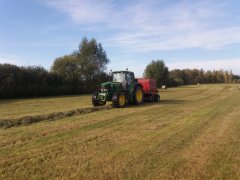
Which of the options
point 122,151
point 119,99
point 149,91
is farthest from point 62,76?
point 122,151

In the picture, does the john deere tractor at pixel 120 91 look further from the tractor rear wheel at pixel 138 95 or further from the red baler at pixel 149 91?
the red baler at pixel 149 91

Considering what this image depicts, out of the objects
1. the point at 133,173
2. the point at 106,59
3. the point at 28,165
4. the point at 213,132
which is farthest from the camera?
the point at 106,59

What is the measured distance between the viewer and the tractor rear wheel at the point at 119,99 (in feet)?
53.0

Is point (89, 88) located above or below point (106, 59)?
below

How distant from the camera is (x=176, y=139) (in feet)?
25.8

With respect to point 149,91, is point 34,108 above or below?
below

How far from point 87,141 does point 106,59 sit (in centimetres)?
3530

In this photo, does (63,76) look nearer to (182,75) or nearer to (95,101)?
(95,101)

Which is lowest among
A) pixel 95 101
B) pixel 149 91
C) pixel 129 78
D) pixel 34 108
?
pixel 34 108

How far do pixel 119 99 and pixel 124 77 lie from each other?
200cm

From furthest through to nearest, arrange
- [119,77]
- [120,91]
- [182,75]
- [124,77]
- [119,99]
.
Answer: [182,75] → [119,77] → [124,77] → [120,91] → [119,99]

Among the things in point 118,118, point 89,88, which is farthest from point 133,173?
point 89,88

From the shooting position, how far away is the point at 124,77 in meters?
18.0

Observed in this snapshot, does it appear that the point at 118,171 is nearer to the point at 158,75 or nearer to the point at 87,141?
the point at 87,141
